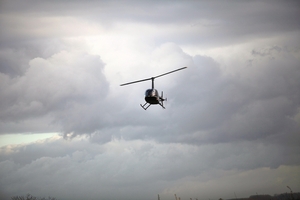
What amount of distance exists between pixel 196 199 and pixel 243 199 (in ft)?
222

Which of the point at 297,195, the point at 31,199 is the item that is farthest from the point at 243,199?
the point at 31,199

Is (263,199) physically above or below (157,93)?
below

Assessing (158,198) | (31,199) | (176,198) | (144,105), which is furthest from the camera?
(31,199)

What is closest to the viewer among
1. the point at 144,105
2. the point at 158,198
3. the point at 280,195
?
the point at 144,105

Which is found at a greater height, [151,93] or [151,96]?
[151,93]

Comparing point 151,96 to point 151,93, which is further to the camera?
point 151,93

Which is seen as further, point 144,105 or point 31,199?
point 31,199

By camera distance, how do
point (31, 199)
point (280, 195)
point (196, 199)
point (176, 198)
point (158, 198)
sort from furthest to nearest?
point (280, 195)
point (31, 199)
point (196, 199)
point (158, 198)
point (176, 198)

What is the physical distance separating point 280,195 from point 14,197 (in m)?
114

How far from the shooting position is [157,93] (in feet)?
186

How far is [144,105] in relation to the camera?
186ft

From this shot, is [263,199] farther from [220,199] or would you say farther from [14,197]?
[14,197]

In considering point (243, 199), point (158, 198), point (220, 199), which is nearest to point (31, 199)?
point (158, 198)

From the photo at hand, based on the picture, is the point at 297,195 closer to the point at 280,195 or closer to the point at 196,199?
the point at 280,195
